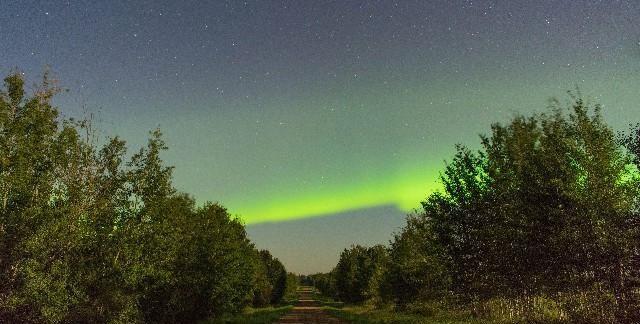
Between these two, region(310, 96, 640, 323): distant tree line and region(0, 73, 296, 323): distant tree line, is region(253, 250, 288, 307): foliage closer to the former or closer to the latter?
region(310, 96, 640, 323): distant tree line

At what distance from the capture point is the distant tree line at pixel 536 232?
84.3 feet

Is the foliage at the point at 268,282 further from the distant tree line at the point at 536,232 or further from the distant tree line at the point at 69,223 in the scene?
the distant tree line at the point at 69,223

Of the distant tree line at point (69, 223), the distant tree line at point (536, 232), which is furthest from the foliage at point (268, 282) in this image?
the distant tree line at point (69, 223)

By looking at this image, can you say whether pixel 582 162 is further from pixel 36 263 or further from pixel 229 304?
pixel 229 304

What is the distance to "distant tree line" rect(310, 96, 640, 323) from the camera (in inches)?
1012

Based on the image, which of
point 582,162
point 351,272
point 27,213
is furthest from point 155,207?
point 351,272

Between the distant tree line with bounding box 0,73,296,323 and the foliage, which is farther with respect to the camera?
the foliage

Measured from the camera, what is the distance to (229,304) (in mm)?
45875

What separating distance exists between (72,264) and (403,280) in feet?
108

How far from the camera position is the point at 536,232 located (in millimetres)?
31078

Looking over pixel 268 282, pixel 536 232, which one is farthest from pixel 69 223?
pixel 268 282

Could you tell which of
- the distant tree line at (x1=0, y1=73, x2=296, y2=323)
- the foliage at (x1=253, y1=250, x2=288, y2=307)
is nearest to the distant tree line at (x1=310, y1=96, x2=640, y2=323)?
the distant tree line at (x1=0, y1=73, x2=296, y2=323)

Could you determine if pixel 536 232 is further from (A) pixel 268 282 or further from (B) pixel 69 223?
(A) pixel 268 282

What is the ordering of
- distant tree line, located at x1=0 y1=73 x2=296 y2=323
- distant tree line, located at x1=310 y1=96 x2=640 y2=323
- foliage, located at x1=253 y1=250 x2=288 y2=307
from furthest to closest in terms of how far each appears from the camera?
foliage, located at x1=253 y1=250 x2=288 y2=307, distant tree line, located at x1=310 y1=96 x2=640 y2=323, distant tree line, located at x1=0 y1=73 x2=296 y2=323
